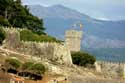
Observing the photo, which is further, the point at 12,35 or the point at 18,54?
the point at 12,35

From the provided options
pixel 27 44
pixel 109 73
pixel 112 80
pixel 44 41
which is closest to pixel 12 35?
pixel 27 44

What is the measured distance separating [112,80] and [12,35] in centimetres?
1489

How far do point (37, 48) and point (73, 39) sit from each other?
19291 mm

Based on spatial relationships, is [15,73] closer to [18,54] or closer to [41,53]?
[18,54]

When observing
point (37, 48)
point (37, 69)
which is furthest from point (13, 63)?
point (37, 48)

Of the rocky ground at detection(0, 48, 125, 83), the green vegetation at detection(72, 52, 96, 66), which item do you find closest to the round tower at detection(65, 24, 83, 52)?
the green vegetation at detection(72, 52, 96, 66)

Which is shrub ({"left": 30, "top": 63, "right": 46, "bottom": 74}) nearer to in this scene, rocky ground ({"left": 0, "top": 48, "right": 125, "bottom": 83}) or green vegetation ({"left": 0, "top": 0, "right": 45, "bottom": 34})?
rocky ground ({"left": 0, "top": 48, "right": 125, "bottom": 83})

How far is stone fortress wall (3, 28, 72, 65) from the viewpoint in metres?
78.6

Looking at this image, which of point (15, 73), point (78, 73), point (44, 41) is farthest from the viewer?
point (44, 41)

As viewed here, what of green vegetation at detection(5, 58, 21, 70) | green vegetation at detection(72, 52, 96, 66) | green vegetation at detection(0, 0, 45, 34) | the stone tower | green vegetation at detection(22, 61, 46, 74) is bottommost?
green vegetation at detection(72, 52, 96, 66)

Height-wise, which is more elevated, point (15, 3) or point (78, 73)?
point (15, 3)

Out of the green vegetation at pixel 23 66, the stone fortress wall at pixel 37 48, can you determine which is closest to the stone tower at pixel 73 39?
the stone fortress wall at pixel 37 48

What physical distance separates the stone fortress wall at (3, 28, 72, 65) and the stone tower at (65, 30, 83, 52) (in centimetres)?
1360

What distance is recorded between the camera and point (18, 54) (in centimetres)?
7412
